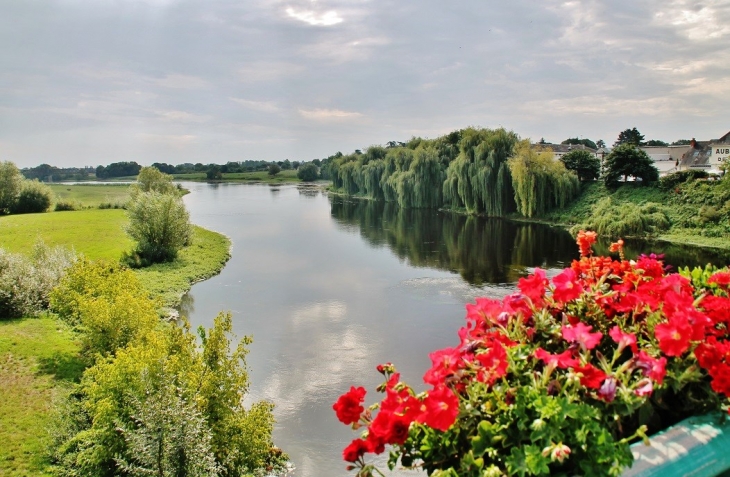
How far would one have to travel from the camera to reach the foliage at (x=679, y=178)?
42.8 m

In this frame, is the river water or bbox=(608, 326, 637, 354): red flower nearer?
bbox=(608, 326, 637, 354): red flower

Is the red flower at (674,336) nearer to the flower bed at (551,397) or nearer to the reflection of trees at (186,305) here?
the flower bed at (551,397)

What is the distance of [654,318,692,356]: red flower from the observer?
2002 mm

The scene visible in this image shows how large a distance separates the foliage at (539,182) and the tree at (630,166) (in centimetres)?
329

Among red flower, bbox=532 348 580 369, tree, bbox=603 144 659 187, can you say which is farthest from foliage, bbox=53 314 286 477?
tree, bbox=603 144 659 187

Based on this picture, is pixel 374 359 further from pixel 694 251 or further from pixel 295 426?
pixel 694 251

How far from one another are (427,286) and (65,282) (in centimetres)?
1575

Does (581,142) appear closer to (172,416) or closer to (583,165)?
(583,165)

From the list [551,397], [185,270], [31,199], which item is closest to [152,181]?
[31,199]

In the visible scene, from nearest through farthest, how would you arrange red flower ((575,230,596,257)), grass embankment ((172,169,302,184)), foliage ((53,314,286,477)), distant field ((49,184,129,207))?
red flower ((575,230,596,257)) < foliage ((53,314,286,477)) < distant field ((49,184,129,207)) < grass embankment ((172,169,302,184))

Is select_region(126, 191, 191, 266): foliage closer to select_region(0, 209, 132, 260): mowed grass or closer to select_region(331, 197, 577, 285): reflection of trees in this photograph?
select_region(0, 209, 132, 260): mowed grass

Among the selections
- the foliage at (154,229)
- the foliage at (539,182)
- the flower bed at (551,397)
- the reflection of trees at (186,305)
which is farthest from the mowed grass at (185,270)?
the foliage at (539,182)

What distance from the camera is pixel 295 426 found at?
12352mm

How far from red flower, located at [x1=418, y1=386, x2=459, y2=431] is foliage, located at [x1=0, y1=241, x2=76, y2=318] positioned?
55.8 ft
